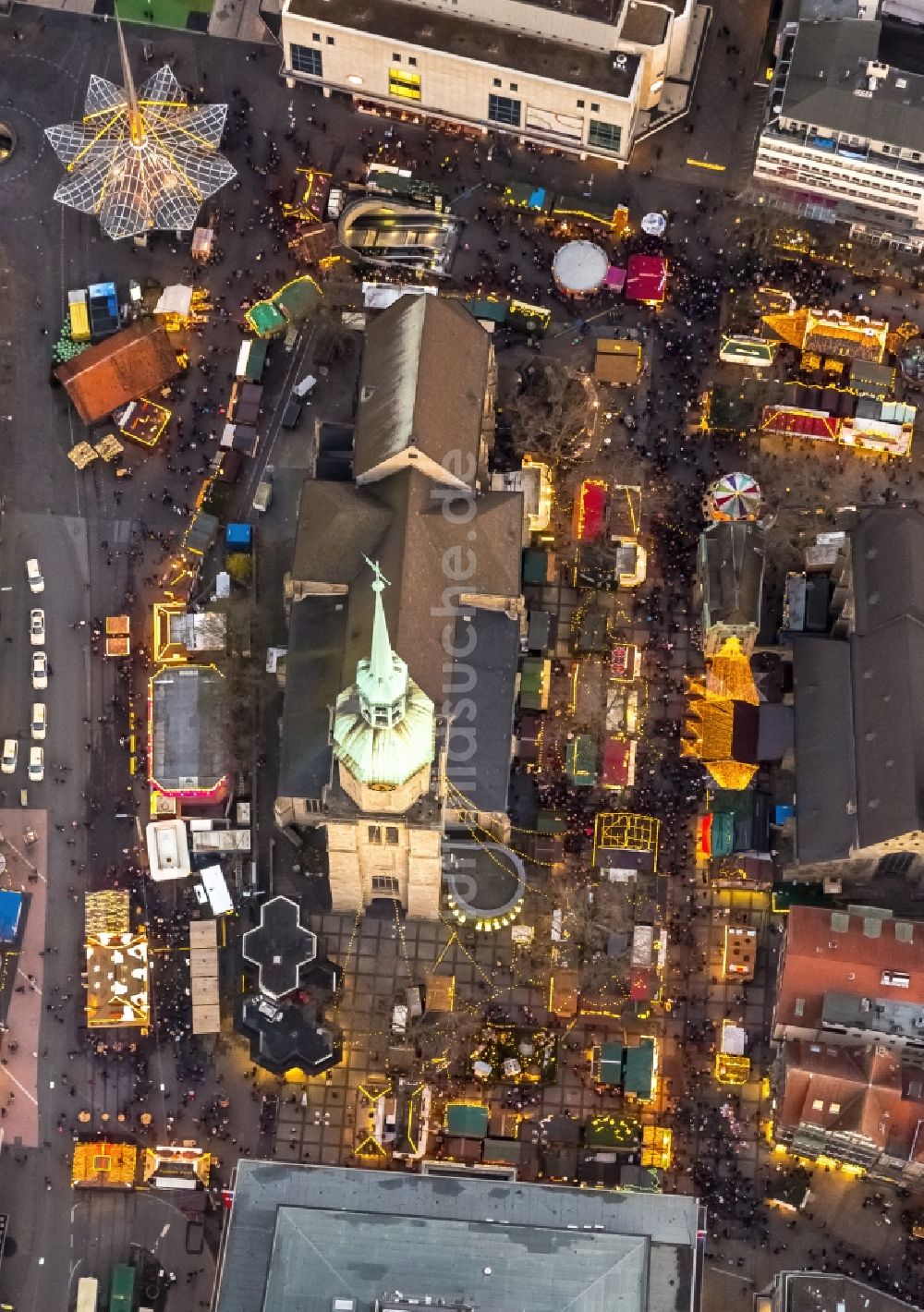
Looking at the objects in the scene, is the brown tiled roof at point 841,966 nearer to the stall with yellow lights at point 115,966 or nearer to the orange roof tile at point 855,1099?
the orange roof tile at point 855,1099

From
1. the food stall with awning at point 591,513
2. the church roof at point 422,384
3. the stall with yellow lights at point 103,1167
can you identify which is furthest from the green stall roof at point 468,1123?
the church roof at point 422,384

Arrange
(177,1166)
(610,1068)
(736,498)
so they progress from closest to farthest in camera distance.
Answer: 1. (177,1166)
2. (610,1068)
3. (736,498)

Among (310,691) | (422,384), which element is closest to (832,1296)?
(310,691)

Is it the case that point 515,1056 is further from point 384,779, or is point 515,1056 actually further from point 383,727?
point 383,727

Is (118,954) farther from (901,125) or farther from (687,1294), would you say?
→ (901,125)

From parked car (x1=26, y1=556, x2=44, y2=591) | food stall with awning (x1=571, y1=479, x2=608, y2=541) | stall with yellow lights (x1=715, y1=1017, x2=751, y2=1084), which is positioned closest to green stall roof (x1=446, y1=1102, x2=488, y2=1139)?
stall with yellow lights (x1=715, y1=1017, x2=751, y2=1084)

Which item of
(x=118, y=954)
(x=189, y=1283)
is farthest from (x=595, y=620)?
(x=189, y=1283)
